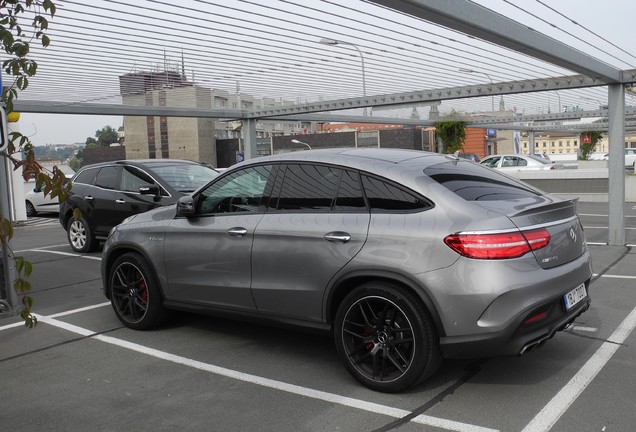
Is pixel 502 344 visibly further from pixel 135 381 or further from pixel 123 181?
pixel 123 181

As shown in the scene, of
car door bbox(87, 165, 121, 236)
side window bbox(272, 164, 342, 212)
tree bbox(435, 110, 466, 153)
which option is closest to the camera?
side window bbox(272, 164, 342, 212)

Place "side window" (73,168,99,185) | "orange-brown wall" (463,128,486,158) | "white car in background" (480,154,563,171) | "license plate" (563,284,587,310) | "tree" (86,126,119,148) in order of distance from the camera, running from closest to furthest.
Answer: "license plate" (563,284,587,310) < "side window" (73,168,99,185) < "white car in background" (480,154,563,171) < "orange-brown wall" (463,128,486,158) < "tree" (86,126,119,148)

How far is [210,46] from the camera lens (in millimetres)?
8828

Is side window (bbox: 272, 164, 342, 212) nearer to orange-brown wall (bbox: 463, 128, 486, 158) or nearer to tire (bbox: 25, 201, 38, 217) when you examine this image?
tire (bbox: 25, 201, 38, 217)

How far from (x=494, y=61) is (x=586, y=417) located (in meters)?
7.63

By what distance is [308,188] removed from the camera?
15.1 feet

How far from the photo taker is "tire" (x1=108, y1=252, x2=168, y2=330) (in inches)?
218

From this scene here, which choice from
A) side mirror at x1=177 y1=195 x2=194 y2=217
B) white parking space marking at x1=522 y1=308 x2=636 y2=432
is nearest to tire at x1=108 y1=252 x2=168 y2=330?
side mirror at x1=177 y1=195 x2=194 y2=217

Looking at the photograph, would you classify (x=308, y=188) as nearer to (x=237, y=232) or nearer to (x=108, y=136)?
(x=237, y=232)

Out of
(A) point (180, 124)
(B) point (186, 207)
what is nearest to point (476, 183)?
(B) point (186, 207)

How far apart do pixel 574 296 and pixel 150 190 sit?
669 cm

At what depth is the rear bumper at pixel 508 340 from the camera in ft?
12.1

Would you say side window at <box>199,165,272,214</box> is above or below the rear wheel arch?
above

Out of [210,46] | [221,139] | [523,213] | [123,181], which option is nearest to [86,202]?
[123,181]
